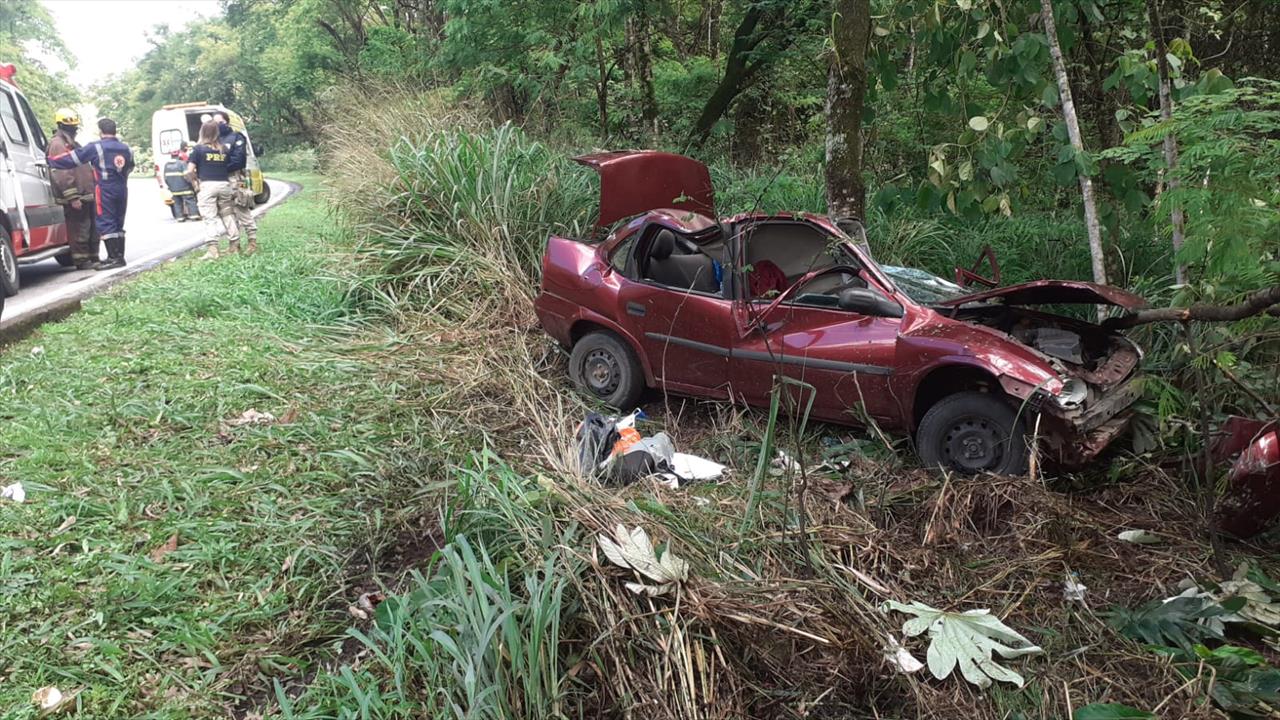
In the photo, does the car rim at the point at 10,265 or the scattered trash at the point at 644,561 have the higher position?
the scattered trash at the point at 644,561

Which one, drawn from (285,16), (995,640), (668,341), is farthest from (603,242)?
(285,16)

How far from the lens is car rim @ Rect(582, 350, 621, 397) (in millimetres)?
5543

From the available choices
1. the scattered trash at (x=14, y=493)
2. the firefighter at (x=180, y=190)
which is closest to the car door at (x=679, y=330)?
the scattered trash at (x=14, y=493)

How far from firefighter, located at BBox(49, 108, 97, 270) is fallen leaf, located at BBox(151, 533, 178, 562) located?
7.95m

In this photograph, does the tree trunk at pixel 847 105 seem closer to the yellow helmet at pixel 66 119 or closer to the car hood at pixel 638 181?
the car hood at pixel 638 181

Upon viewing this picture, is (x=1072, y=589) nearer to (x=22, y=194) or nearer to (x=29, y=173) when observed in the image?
(x=22, y=194)

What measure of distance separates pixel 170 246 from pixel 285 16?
66.2 ft

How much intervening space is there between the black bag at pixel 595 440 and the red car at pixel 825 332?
728mm

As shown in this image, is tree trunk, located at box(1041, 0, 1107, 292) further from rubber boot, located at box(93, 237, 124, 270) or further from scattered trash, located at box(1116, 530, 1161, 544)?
rubber boot, located at box(93, 237, 124, 270)

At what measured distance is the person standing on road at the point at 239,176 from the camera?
10.1 m

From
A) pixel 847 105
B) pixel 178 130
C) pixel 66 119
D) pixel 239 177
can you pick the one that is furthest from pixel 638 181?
pixel 178 130

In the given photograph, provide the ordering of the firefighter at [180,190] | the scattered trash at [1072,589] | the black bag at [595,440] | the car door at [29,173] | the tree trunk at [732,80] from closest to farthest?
→ the scattered trash at [1072,589]
the black bag at [595,440]
the car door at [29,173]
the tree trunk at [732,80]
the firefighter at [180,190]

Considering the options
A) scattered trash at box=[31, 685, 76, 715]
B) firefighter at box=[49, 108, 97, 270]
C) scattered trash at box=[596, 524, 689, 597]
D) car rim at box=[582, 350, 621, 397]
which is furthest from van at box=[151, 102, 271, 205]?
scattered trash at box=[596, 524, 689, 597]

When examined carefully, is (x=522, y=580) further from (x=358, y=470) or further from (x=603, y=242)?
(x=603, y=242)
